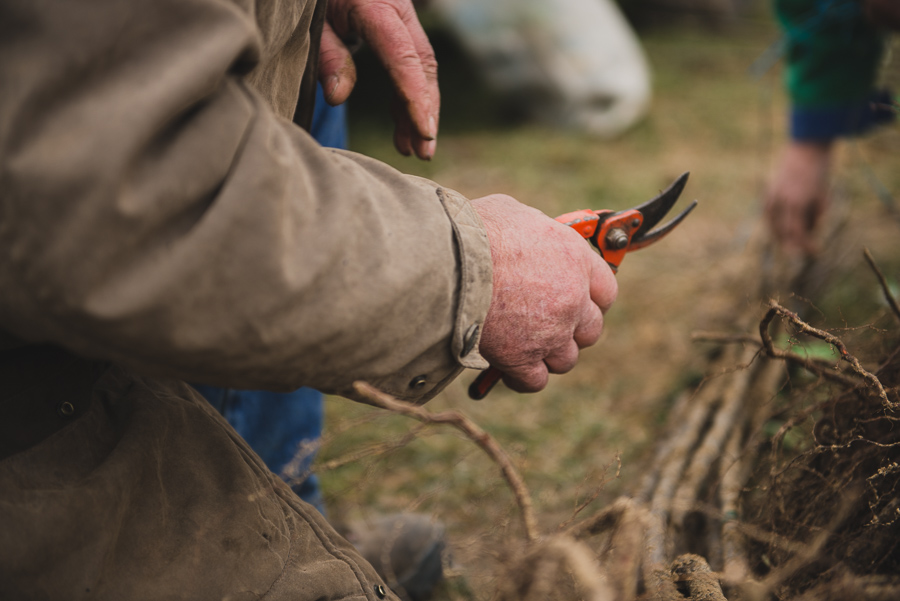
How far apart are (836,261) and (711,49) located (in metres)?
5.50

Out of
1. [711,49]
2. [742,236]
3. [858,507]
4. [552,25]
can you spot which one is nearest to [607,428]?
[858,507]

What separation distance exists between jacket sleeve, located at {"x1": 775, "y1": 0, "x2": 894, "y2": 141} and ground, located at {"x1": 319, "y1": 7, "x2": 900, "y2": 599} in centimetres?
66

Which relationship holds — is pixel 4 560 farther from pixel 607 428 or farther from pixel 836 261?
pixel 836 261

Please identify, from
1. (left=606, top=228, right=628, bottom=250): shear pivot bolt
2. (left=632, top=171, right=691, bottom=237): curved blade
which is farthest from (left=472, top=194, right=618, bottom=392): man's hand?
(left=632, top=171, right=691, bottom=237): curved blade

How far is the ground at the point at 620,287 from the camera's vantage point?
1.95 meters

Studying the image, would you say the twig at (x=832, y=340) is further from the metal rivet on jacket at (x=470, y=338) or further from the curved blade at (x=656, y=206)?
the metal rivet on jacket at (x=470, y=338)

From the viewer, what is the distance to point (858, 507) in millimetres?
1154

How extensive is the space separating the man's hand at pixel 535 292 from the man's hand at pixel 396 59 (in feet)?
0.82

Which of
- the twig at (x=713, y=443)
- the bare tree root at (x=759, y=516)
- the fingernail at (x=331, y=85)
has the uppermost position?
the fingernail at (x=331, y=85)

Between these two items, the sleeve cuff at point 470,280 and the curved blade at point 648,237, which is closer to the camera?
the sleeve cuff at point 470,280

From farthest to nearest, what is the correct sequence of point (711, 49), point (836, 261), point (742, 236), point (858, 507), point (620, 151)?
point (711, 49) < point (620, 151) < point (742, 236) < point (836, 261) < point (858, 507)

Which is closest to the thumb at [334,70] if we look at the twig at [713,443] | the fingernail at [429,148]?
the fingernail at [429,148]

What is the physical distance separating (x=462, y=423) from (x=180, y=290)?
1.24 ft

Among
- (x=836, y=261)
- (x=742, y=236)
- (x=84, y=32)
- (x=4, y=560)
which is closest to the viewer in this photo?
(x=84, y=32)
